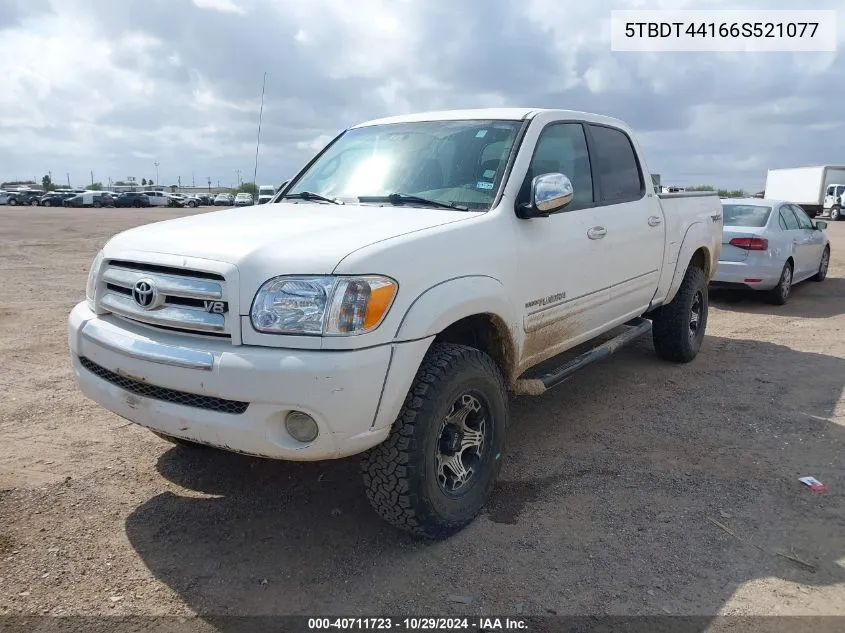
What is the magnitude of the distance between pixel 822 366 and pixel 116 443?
5920mm

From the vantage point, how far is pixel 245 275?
278cm

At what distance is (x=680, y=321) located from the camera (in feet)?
19.8

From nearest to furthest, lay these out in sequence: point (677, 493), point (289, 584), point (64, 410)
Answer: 1. point (289, 584)
2. point (677, 493)
3. point (64, 410)

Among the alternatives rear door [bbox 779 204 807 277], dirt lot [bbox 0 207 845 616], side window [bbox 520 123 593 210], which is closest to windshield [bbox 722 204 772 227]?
rear door [bbox 779 204 807 277]

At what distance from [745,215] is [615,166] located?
20.0 feet

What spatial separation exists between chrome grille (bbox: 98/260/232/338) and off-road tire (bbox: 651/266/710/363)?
4241 millimetres

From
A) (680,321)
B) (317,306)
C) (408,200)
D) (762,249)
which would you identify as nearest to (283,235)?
(317,306)

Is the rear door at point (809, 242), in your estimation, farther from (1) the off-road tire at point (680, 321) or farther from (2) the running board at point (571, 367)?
(2) the running board at point (571, 367)

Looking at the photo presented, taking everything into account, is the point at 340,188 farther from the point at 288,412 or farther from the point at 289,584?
the point at 289,584

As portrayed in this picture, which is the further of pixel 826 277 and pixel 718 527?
pixel 826 277

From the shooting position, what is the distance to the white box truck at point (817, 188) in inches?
1363

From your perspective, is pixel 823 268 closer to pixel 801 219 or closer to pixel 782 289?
pixel 801 219

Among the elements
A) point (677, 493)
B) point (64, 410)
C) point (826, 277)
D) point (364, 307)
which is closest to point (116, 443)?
point (64, 410)

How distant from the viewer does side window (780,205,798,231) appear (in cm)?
→ 1013
